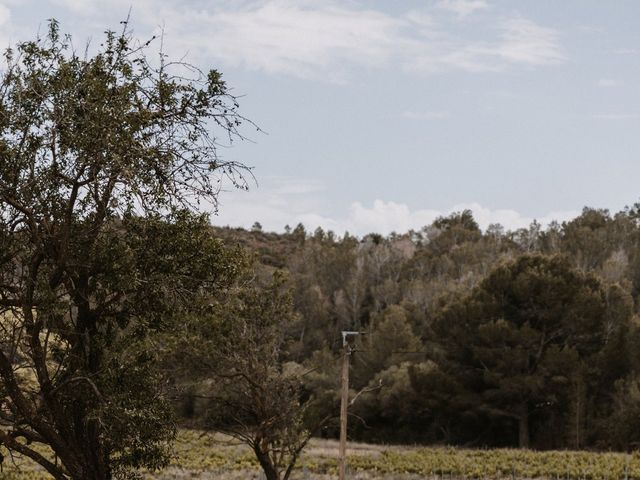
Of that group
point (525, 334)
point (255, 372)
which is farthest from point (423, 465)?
point (255, 372)

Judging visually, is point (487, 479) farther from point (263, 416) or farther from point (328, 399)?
point (328, 399)

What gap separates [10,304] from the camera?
37.8ft

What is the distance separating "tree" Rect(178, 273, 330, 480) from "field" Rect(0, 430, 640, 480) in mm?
7051

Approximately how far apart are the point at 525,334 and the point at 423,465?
1218cm

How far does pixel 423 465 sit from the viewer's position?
→ 36688 mm

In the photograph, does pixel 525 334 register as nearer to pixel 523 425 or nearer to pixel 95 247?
pixel 523 425

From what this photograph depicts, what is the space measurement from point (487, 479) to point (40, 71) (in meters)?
26.1

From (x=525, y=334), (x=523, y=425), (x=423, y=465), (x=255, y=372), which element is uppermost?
(x=525, y=334)

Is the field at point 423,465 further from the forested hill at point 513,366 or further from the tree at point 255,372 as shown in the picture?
the tree at point 255,372

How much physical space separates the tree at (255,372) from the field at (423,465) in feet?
23.1

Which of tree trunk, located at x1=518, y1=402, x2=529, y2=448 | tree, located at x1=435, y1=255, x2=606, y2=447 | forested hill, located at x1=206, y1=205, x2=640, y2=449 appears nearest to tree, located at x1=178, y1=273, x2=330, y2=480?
forested hill, located at x1=206, y1=205, x2=640, y2=449

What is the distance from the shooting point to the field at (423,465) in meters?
33.1

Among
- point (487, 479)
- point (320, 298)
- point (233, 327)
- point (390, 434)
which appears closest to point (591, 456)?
point (487, 479)

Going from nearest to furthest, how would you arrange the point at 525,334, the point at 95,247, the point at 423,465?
the point at 95,247 < the point at 423,465 < the point at 525,334
